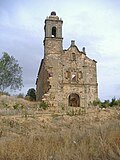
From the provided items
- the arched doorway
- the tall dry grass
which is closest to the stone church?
the arched doorway

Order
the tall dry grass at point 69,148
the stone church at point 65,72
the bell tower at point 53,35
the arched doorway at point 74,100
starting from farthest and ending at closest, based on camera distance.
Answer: the bell tower at point 53,35 < the arched doorway at point 74,100 < the stone church at point 65,72 < the tall dry grass at point 69,148

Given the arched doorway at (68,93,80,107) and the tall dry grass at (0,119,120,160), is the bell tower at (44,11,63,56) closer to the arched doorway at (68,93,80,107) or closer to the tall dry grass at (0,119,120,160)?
the arched doorway at (68,93,80,107)

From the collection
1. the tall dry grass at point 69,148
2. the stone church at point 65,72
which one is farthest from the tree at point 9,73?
the tall dry grass at point 69,148

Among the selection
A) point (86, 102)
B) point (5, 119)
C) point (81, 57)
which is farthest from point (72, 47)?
point (5, 119)

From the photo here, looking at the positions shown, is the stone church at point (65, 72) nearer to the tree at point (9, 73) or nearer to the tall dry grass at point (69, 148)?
the tree at point (9, 73)

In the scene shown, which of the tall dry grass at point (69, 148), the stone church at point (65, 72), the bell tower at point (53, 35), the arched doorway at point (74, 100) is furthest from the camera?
the bell tower at point (53, 35)

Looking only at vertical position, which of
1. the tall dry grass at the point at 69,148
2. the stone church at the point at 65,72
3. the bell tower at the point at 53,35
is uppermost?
the bell tower at the point at 53,35

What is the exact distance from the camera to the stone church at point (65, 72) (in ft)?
123

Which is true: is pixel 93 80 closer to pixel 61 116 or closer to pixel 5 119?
pixel 61 116

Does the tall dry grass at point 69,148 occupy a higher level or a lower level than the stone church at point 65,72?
lower

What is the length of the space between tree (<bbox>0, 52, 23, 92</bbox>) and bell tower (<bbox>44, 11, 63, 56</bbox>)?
592cm

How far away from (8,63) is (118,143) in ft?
118

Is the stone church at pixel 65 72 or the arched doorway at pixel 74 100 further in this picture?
the arched doorway at pixel 74 100

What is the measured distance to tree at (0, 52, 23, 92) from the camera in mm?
40625
